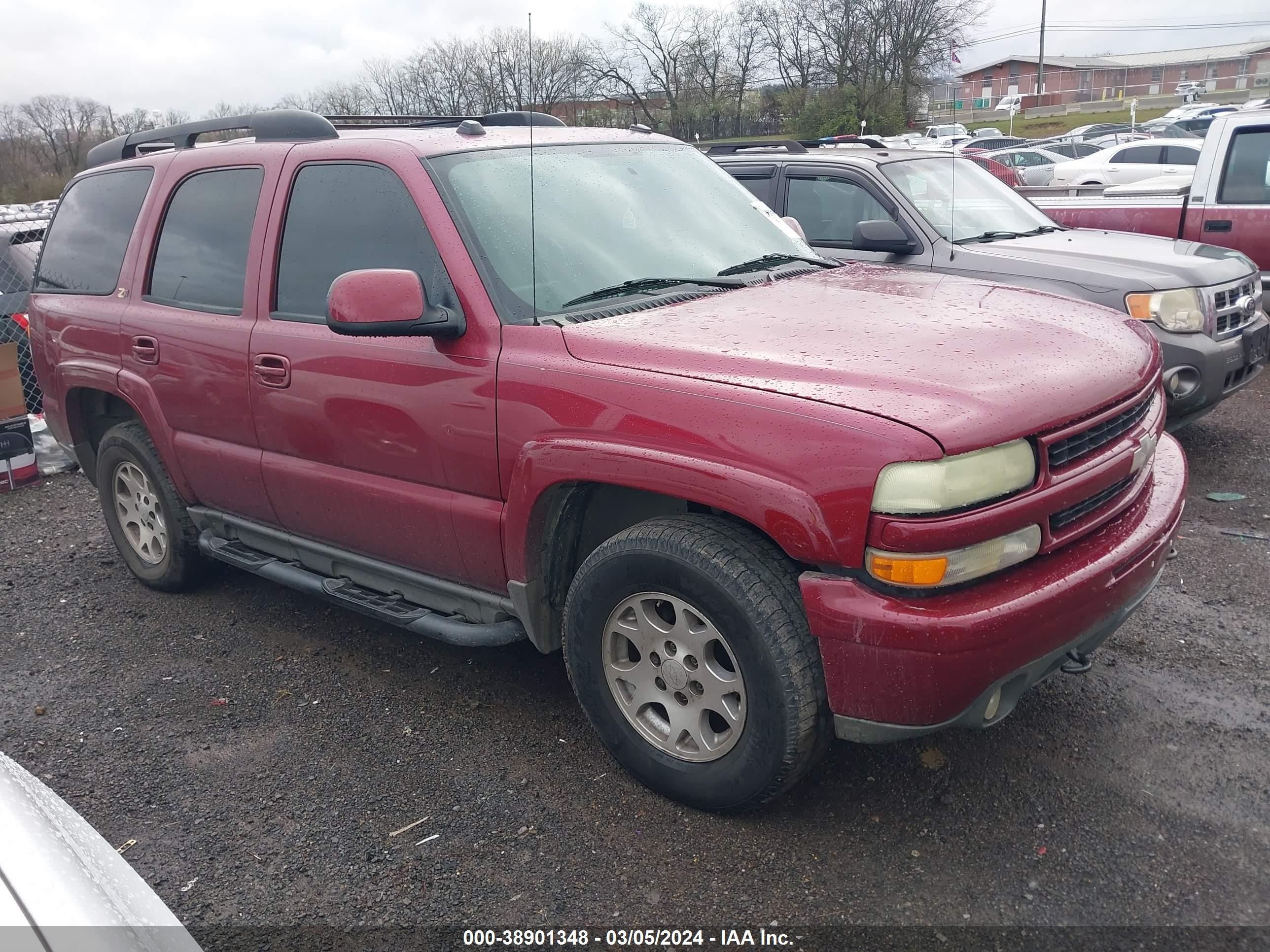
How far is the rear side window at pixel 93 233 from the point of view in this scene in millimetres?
4527

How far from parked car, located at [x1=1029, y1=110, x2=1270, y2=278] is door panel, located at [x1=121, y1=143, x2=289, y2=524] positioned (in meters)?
6.89

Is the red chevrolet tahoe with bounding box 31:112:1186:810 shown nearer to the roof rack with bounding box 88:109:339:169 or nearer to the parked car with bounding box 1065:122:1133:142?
the roof rack with bounding box 88:109:339:169

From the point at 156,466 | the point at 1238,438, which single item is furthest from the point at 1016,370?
the point at 1238,438

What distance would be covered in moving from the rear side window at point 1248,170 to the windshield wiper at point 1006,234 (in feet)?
6.13

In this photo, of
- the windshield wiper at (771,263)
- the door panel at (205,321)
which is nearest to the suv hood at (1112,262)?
the windshield wiper at (771,263)

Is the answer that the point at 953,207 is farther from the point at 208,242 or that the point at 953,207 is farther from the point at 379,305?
the point at 379,305

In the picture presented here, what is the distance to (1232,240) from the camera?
25.5ft

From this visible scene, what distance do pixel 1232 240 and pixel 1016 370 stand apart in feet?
21.3

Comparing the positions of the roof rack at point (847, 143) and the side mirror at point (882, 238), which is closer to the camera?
the side mirror at point (882, 238)

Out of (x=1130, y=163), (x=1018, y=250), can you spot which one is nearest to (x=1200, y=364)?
(x=1018, y=250)

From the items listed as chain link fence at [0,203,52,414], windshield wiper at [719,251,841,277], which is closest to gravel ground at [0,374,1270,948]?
windshield wiper at [719,251,841,277]

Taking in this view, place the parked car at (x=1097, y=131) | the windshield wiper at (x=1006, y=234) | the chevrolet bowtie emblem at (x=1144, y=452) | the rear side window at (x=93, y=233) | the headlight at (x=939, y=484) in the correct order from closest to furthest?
the headlight at (x=939, y=484)
the chevrolet bowtie emblem at (x=1144, y=452)
the rear side window at (x=93, y=233)
the windshield wiper at (x=1006, y=234)
the parked car at (x=1097, y=131)

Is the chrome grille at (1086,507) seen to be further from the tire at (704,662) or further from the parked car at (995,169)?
the parked car at (995,169)

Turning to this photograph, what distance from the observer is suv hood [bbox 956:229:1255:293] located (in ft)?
18.7
